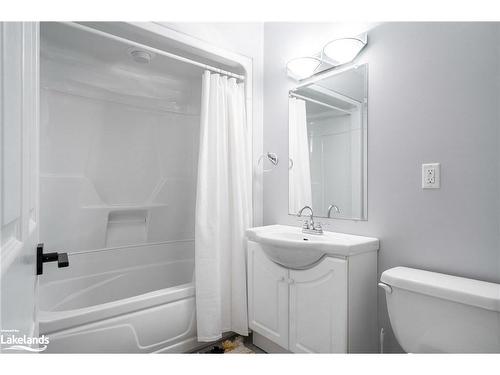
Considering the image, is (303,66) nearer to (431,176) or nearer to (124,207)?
(431,176)

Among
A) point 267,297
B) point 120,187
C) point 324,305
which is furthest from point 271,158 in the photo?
point 120,187

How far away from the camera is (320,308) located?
1.32 metres

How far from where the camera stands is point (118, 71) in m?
2.14

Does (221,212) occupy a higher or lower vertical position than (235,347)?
higher

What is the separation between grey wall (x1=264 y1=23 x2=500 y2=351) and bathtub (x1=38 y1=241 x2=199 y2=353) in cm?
118

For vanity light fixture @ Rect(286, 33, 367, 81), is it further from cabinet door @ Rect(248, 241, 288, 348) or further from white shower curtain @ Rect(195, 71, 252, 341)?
cabinet door @ Rect(248, 241, 288, 348)

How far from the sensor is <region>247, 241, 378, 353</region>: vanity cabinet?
4.05 ft

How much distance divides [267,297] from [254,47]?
72.5 inches

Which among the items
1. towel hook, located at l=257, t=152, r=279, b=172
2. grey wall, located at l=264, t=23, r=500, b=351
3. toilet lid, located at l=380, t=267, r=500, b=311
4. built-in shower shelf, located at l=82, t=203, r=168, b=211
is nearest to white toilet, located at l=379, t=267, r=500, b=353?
toilet lid, located at l=380, t=267, r=500, b=311

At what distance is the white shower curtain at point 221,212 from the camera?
1.69 metres

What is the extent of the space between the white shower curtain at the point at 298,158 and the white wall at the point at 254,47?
28cm
